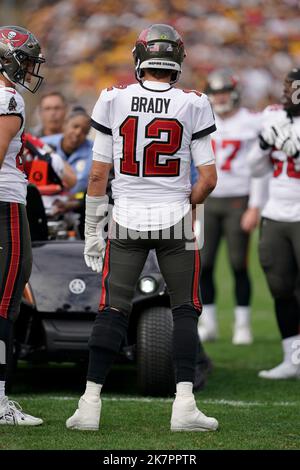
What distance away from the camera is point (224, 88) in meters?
9.27

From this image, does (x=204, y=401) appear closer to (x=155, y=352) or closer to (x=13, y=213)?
(x=155, y=352)

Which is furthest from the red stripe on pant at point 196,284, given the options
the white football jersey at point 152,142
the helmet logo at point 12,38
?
the helmet logo at point 12,38

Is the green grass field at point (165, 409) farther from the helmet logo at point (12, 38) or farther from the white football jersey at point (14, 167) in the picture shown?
the helmet logo at point (12, 38)

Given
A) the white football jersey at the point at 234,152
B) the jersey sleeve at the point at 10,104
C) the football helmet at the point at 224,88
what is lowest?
the jersey sleeve at the point at 10,104

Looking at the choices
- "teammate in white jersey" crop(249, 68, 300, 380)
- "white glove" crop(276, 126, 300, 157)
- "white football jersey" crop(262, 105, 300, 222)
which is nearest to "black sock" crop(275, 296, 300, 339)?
"teammate in white jersey" crop(249, 68, 300, 380)

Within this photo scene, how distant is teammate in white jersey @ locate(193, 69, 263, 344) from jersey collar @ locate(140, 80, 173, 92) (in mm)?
4292

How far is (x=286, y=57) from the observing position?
2312 centimetres

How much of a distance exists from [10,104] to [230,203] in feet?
15.3

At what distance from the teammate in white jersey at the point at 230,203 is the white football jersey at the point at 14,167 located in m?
4.35

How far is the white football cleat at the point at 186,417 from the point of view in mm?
4797

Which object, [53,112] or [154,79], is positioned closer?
[154,79]

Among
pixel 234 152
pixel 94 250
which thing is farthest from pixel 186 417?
pixel 234 152
